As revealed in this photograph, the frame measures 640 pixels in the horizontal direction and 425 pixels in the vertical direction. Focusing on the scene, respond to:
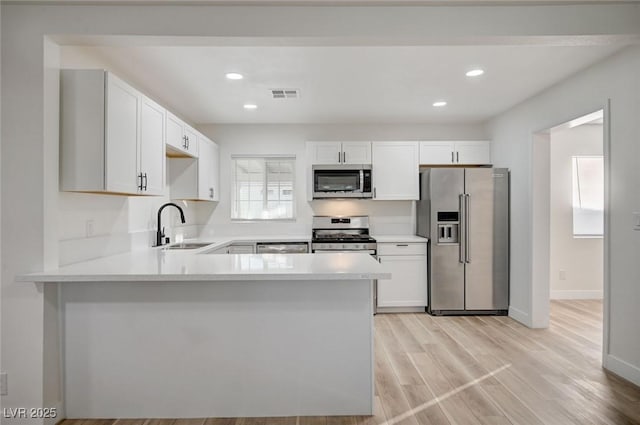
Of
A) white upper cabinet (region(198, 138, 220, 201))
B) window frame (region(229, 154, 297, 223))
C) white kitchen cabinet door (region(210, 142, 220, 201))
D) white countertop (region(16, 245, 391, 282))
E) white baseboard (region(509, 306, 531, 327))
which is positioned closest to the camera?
white countertop (region(16, 245, 391, 282))

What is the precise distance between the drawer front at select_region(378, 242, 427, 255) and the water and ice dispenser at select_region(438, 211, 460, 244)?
9.4 inches

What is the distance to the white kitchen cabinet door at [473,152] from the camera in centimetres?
502

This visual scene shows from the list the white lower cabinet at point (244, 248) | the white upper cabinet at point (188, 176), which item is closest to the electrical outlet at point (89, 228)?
the white upper cabinet at point (188, 176)

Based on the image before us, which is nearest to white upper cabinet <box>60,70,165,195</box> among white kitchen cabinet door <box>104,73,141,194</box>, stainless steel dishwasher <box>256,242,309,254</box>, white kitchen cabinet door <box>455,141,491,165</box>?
white kitchen cabinet door <box>104,73,141,194</box>

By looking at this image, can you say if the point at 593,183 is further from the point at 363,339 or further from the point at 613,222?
the point at 363,339

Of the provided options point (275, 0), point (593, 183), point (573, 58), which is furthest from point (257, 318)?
point (593, 183)

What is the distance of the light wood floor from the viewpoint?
7.43 ft

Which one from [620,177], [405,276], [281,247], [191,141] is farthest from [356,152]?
[620,177]

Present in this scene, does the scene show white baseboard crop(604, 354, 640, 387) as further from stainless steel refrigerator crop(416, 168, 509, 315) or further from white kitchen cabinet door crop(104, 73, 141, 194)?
white kitchen cabinet door crop(104, 73, 141, 194)

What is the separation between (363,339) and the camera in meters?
2.29

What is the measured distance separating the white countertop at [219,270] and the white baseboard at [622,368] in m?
2.04

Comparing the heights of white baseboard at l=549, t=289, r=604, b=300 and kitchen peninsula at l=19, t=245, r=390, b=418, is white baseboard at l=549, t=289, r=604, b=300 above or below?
below

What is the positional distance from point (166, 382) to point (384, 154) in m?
3.67

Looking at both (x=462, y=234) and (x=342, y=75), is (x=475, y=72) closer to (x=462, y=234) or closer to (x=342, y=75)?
(x=342, y=75)
